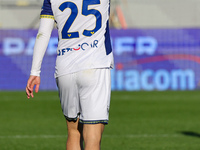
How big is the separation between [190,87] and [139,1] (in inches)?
251

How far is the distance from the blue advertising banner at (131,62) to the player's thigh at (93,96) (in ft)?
54.7

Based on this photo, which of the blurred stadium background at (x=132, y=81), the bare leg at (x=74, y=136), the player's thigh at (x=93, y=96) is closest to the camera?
the player's thigh at (x=93, y=96)

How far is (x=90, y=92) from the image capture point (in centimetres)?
437

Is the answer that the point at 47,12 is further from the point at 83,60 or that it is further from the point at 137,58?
the point at 137,58

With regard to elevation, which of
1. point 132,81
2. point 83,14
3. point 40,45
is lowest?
point 132,81

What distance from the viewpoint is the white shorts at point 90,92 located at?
4375 millimetres

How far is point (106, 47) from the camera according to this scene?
4.52 meters

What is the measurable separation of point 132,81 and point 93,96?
55.4 feet

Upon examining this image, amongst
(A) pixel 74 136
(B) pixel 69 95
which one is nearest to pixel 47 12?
Answer: (B) pixel 69 95

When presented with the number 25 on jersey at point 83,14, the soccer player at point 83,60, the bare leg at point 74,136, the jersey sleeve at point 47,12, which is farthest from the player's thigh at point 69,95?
the jersey sleeve at point 47,12

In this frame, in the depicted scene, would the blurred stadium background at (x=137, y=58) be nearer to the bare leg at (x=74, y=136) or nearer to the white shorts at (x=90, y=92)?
the bare leg at (x=74, y=136)

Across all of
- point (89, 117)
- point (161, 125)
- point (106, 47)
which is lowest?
point (161, 125)

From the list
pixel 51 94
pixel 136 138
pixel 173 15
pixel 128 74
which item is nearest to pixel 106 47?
pixel 136 138

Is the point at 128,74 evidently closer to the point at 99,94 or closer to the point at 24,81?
the point at 24,81
